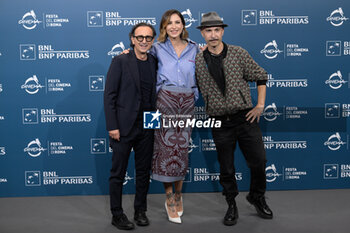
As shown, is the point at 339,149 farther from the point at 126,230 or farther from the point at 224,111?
the point at 126,230

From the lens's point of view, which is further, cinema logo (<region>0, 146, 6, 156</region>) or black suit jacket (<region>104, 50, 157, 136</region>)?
cinema logo (<region>0, 146, 6, 156</region>)

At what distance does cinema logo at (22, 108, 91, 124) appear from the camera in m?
3.35

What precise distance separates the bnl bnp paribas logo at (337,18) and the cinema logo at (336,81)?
50 cm

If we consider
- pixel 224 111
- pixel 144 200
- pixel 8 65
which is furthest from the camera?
pixel 8 65

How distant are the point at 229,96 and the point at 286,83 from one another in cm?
115

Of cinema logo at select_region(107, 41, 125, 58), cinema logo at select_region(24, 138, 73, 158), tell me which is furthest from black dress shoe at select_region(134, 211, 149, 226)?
cinema logo at select_region(107, 41, 125, 58)

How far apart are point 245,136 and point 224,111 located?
0.91ft

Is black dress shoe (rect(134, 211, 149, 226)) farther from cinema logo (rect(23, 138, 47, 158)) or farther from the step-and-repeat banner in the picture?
cinema logo (rect(23, 138, 47, 158))

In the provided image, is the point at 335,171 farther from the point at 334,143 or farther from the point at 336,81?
the point at 336,81

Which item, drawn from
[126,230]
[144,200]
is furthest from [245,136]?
[126,230]

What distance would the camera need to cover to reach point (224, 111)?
8.48 feet

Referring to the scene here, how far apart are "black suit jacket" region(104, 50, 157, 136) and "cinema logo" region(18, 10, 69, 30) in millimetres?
1124

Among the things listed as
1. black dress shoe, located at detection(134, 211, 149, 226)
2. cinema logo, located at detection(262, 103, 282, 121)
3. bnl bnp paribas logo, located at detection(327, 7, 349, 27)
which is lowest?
black dress shoe, located at detection(134, 211, 149, 226)

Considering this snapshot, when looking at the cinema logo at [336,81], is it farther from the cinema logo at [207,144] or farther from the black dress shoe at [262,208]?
the black dress shoe at [262,208]
